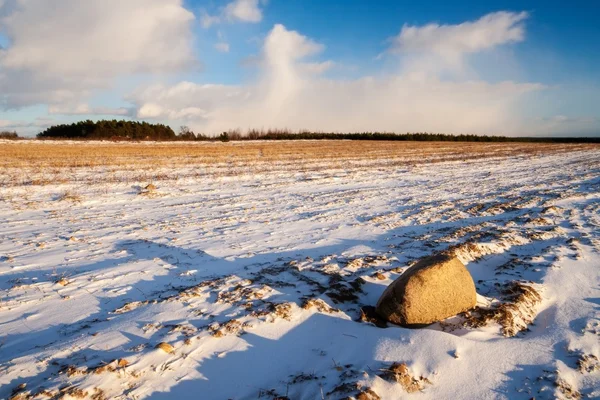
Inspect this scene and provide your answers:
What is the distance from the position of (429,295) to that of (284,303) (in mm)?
1793

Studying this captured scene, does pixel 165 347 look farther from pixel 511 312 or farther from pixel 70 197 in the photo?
pixel 70 197

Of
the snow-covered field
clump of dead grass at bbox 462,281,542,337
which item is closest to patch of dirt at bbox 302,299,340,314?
the snow-covered field

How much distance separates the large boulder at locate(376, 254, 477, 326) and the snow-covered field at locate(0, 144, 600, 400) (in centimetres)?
19

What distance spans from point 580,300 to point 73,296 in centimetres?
685

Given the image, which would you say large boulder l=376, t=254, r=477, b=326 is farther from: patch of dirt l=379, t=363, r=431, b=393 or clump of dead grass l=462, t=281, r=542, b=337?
patch of dirt l=379, t=363, r=431, b=393

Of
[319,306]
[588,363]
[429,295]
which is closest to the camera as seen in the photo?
[588,363]

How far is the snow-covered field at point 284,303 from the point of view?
131 inches

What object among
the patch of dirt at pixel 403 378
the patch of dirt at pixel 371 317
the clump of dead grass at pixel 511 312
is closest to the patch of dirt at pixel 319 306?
the patch of dirt at pixel 371 317

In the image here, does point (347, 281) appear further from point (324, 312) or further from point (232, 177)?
point (232, 177)

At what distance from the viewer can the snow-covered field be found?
3.34 m

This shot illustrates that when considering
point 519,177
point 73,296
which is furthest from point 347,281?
point 519,177

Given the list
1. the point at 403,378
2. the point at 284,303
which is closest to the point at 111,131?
the point at 284,303

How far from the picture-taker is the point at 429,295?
426 cm

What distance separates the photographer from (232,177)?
16.7 m
